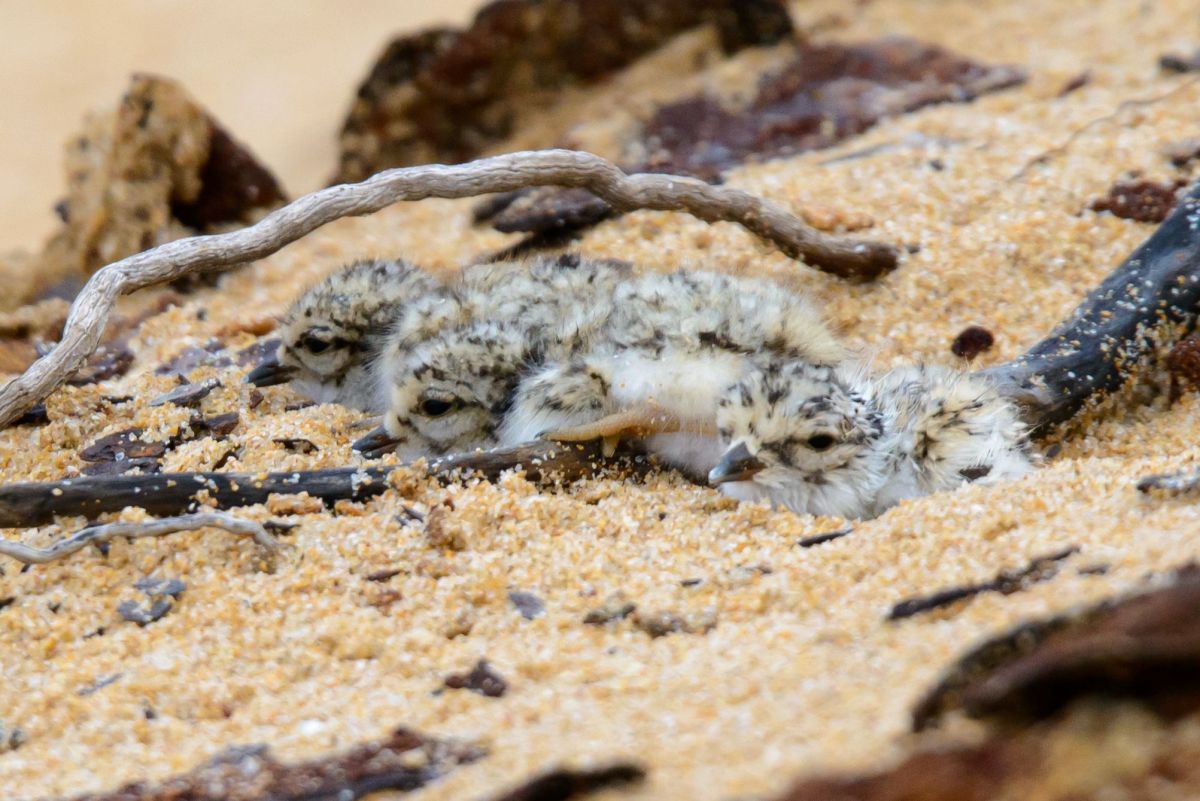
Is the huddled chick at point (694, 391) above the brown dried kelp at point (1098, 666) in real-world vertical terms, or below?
above

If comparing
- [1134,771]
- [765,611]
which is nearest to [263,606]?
[765,611]

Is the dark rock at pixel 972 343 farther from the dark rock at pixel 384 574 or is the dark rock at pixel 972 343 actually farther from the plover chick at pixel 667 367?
the dark rock at pixel 384 574

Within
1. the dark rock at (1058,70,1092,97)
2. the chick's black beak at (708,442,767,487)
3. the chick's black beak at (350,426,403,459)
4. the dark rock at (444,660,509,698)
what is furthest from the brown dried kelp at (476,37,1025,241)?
the dark rock at (444,660,509,698)

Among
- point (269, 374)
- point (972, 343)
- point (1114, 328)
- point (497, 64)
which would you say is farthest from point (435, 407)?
point (497, 64)

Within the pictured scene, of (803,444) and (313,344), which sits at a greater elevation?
(313,344)

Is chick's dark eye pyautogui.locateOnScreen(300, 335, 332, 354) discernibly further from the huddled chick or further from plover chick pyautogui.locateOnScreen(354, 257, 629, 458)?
plover chick pyautogui.locateOnScreen(354, 257, 629, 458)

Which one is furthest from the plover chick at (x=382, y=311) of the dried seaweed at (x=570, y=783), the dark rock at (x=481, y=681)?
the dried seaweed at (x=570, y=783)

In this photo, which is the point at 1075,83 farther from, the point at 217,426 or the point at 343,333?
the point at 217,426
